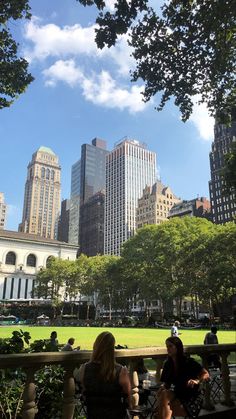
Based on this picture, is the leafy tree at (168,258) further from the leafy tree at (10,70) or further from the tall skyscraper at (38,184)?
the tall skyscraper at (38,184)

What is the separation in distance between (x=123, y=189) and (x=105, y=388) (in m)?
156

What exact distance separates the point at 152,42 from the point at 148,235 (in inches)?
2191

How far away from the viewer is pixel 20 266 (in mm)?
102500

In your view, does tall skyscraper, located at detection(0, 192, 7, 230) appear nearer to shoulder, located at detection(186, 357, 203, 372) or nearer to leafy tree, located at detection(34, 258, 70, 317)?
leafy tree, located at detection(34, 258, 70, 317)

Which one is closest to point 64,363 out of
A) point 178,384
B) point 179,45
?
point 178,384

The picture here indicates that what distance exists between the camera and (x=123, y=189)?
15975cm

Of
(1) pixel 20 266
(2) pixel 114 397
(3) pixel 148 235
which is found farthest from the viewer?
(1) pixel 20 266

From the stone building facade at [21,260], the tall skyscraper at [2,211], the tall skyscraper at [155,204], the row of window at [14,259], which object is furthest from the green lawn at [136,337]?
the tall skyscraper at [2,211]

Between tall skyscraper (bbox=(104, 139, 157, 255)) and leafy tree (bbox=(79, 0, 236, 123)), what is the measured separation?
142m

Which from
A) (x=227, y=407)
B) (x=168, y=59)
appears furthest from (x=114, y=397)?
(x=168, y=59)

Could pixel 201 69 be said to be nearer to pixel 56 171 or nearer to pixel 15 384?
pixel 15 384

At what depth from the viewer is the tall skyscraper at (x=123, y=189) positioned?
158500mm

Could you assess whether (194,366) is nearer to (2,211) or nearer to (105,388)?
(105,388)

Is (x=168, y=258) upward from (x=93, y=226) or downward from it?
downward
